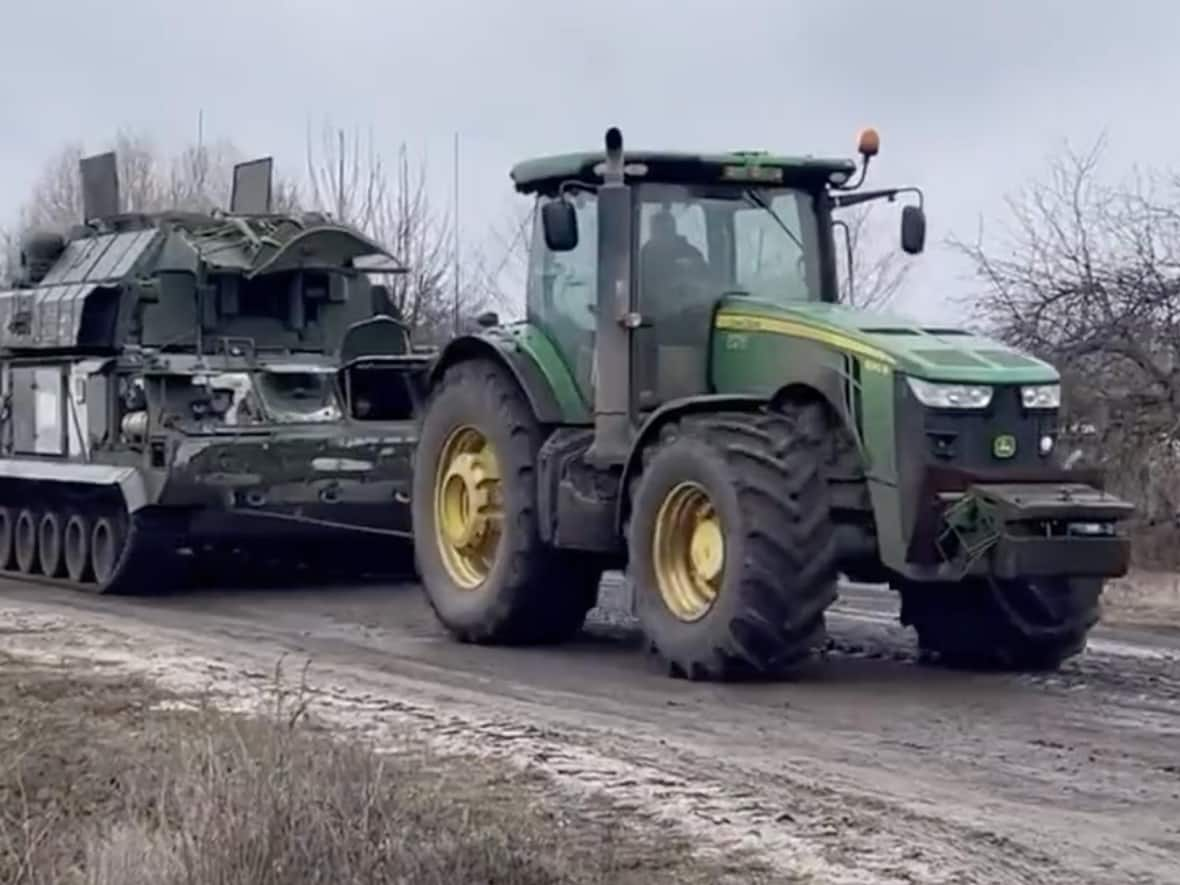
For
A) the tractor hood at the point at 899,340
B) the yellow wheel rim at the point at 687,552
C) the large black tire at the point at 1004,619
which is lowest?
the large black tire at the point at 1004,619

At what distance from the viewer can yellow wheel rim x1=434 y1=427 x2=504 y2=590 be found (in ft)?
40.8

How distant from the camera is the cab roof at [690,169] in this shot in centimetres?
1163

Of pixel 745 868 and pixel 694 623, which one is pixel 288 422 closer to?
pixel 694 623

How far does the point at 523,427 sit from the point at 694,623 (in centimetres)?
172

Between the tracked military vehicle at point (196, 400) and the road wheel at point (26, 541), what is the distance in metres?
Result: 0.02

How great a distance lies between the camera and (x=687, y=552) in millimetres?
10969

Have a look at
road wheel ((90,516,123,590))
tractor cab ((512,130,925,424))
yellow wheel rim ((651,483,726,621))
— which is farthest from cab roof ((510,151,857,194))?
road wheel ((90,516,123,590))

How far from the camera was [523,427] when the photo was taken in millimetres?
12016

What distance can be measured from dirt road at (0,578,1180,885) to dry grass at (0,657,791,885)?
1.14 ft

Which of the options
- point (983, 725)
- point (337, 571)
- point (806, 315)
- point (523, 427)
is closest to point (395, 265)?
point (337, 571)

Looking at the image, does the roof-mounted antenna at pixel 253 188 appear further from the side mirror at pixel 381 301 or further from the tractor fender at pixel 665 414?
the tractor fender at pixel 665 414

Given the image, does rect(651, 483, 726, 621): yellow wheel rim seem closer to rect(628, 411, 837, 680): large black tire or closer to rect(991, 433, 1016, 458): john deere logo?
rect(628, 411, 837, 680): large black tire

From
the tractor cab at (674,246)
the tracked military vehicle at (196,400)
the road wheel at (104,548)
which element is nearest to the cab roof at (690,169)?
the tractor cab at (674,246)

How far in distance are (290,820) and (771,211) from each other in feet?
19.7
